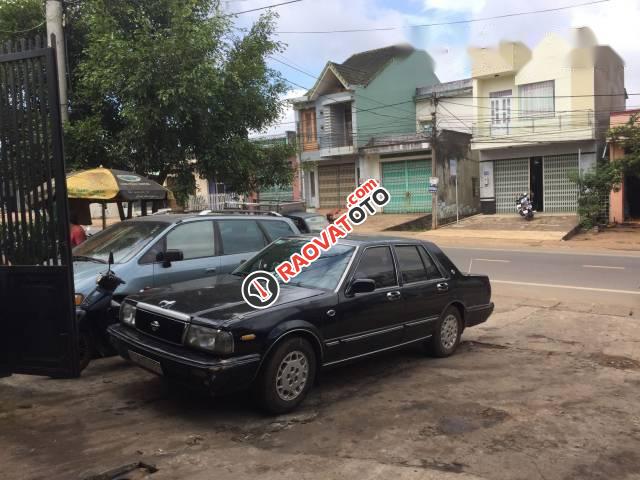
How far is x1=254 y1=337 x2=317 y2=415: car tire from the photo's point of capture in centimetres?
438

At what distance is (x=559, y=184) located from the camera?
1015 inches

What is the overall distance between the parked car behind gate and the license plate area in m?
1.08

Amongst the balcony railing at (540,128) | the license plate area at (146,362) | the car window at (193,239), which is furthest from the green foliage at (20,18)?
the balcony railing at (540,128)

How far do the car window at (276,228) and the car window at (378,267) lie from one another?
2150 mm

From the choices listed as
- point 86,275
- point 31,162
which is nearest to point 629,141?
point 86,275

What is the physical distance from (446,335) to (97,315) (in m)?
3.75

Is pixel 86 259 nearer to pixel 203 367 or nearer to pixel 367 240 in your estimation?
pixel 203 367

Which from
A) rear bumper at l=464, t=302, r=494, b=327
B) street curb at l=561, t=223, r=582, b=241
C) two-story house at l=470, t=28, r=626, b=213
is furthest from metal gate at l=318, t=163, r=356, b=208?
rear bumper at l=464, t=302, r=494, b=327

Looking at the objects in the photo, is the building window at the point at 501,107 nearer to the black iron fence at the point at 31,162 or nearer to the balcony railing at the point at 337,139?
the balcony railing at the point at 337,139

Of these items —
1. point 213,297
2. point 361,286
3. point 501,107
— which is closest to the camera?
point 213,297

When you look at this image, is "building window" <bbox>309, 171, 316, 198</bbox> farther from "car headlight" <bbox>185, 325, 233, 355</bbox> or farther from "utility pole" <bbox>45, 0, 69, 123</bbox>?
"car headlight" <bbox>185, 325, 233, 355</bbox>

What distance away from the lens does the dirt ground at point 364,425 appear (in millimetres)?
3654

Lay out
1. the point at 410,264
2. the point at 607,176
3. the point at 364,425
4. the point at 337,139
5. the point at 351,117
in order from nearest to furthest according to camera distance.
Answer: the point at 364,425
the point at 410,264
the point at 607,176
the point at 351,117
the point at 337,139

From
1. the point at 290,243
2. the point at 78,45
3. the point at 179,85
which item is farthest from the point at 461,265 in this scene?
the point at 78,45
